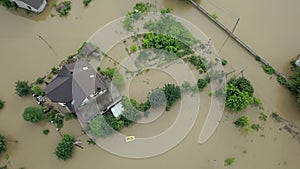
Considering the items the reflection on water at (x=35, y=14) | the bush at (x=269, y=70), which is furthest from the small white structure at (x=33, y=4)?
the bush at (x=269, y=70)

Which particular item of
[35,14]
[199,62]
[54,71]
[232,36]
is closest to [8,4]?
[35,14]

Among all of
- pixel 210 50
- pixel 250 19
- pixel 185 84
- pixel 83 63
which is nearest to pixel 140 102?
pixel 185 84

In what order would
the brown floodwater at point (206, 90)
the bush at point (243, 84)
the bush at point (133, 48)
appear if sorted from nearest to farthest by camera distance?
the brown floodwater at point (206, 90) < the bush at point (243, 84) < the bush at point (133, 48)

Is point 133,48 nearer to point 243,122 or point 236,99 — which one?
point 236,99

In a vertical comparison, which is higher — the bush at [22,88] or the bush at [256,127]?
the bush at [256,127]

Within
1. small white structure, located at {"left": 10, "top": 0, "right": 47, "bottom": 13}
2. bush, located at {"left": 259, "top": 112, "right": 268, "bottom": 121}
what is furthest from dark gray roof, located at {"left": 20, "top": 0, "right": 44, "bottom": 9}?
bush, located at {"left": 259, "top": 112, "right": 268, "bottom": 121}

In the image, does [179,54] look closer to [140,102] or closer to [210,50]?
[210,50]

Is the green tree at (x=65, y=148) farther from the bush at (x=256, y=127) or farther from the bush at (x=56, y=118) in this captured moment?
the bush at (x=256, y=127)

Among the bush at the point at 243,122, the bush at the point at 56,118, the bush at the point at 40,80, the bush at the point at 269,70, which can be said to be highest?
the bush at the point at 269,70
